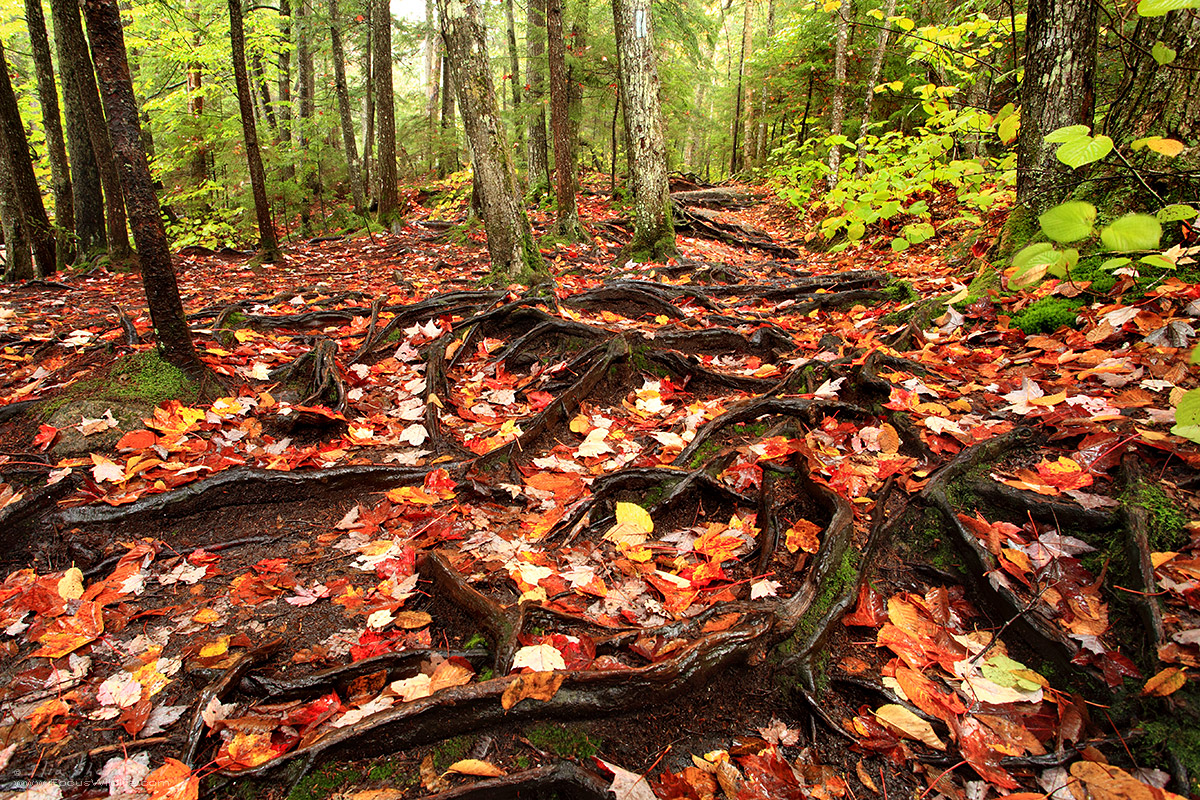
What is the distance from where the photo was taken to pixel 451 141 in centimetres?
1722

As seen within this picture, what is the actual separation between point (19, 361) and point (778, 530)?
615cm

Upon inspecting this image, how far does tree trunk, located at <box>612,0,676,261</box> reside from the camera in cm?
788

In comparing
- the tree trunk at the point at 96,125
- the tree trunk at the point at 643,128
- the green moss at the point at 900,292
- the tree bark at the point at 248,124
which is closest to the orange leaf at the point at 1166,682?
the green moss at the point at 900,292

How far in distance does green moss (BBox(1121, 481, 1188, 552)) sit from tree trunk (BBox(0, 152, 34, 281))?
1209 centimetres

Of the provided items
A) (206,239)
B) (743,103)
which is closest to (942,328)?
(206,239)

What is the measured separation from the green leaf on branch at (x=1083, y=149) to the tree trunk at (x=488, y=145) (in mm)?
5619

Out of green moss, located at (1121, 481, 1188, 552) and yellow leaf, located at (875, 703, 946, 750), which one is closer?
yellow leaf, located at (875, 703, 946, 750)

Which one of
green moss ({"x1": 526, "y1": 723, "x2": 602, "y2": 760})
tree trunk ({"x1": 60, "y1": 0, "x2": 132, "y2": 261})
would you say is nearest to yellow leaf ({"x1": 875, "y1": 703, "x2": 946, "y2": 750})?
green moss ({"x1": 526, "y1": 723, "x2": 602, "y2": 760})

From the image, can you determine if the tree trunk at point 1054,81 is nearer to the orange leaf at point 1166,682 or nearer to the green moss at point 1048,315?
the green moss at point 1048,315

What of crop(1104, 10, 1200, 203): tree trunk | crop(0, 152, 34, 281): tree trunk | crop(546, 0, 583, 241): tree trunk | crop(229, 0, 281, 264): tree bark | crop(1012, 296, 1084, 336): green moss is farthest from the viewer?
crop(546, 0, 583, 241): tree trunk

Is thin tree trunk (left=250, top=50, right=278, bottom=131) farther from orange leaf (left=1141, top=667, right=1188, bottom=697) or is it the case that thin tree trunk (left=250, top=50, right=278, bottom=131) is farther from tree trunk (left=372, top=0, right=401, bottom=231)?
orange leaf (left=1141, top=667, right=1188, bottom=697)

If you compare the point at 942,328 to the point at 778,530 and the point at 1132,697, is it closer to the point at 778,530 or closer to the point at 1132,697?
the point at 778,530

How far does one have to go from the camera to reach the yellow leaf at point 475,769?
1.82m

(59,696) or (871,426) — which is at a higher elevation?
(871,426)
